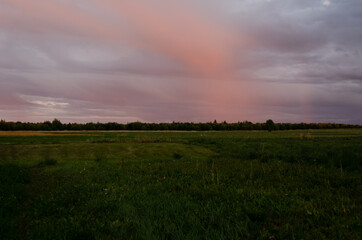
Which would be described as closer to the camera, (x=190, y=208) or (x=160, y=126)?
(x=190, y=208)

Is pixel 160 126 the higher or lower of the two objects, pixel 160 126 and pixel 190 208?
the higher

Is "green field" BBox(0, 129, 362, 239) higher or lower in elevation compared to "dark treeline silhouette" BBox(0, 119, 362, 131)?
lower

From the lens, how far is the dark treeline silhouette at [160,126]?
102m

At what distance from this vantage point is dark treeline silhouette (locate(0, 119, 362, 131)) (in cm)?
10219

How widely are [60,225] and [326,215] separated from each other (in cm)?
872

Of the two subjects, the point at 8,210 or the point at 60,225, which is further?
the point at 8,210

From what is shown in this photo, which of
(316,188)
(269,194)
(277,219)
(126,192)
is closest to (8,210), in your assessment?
(126,192)

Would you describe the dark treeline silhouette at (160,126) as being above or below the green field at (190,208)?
above

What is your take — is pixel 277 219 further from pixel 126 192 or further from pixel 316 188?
pixel 126 192

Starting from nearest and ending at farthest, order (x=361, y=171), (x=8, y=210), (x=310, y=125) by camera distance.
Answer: (x=8, y=210)
(x=361, y=171)
(x=310, y=125)

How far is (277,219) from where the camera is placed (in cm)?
713

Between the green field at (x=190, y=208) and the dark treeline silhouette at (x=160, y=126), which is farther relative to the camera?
the dark treeline silhouette at (x=160, y=126)

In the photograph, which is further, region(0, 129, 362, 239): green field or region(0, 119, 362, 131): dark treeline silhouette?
→ region(0, 119, 362, 131): dark treeline silhouette

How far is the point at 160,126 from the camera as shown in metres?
130
